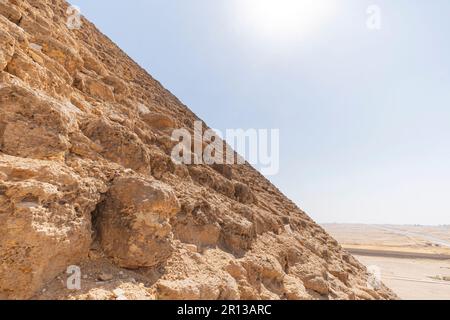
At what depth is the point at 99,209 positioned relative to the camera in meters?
3.50

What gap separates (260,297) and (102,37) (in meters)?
11.0

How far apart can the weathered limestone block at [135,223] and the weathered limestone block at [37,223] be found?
9.6 inches

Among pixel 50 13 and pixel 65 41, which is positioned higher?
pixel 50 13

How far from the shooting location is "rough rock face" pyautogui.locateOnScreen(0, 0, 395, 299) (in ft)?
8.95

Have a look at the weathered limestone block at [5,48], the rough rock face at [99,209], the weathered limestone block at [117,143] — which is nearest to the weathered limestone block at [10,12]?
the rough rock face at [99,209]

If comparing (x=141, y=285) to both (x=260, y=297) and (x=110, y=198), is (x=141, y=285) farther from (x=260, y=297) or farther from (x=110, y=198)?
(x=260, y=297)

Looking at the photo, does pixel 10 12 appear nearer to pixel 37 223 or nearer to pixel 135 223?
pixel 37 223

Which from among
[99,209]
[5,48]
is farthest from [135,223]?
[5,48]

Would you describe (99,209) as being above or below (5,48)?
below

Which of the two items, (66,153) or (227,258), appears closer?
(66,153)

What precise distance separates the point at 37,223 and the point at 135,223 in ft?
3.35

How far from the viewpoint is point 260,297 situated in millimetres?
4344

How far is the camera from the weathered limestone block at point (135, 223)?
3.32 meters
